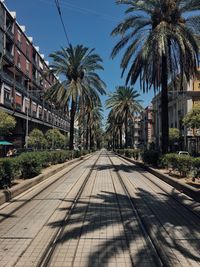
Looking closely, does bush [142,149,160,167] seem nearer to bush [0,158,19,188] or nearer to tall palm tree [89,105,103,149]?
bush [0,158,19,188]

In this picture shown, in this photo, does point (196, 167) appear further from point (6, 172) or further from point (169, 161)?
point (6, 172)

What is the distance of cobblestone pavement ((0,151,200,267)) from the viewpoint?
615cm

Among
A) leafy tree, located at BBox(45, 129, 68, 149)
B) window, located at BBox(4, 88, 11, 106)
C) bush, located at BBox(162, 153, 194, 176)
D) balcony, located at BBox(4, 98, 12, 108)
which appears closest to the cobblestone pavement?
bush, located at BBox(162, 153, 194, 176)

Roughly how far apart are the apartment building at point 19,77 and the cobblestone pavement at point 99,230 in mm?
30449

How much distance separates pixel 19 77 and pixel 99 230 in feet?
185

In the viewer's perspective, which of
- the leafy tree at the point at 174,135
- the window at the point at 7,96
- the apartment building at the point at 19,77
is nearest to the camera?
the apartment building at the point at 19,77

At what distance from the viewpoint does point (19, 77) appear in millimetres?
61500

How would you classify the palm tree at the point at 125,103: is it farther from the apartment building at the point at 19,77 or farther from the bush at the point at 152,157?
the bush at the point at 152,157

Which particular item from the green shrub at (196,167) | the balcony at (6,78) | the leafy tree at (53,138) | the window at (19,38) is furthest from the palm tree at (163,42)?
the leafy tree at (53,138)

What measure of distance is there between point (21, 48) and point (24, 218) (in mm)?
54474

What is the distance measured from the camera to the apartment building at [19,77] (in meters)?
50.1

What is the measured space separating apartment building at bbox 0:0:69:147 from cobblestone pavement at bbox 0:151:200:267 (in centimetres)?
3045

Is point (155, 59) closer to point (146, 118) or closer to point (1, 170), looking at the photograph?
point (1, 170)

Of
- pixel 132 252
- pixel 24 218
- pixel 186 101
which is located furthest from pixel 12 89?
pixel 132 252
